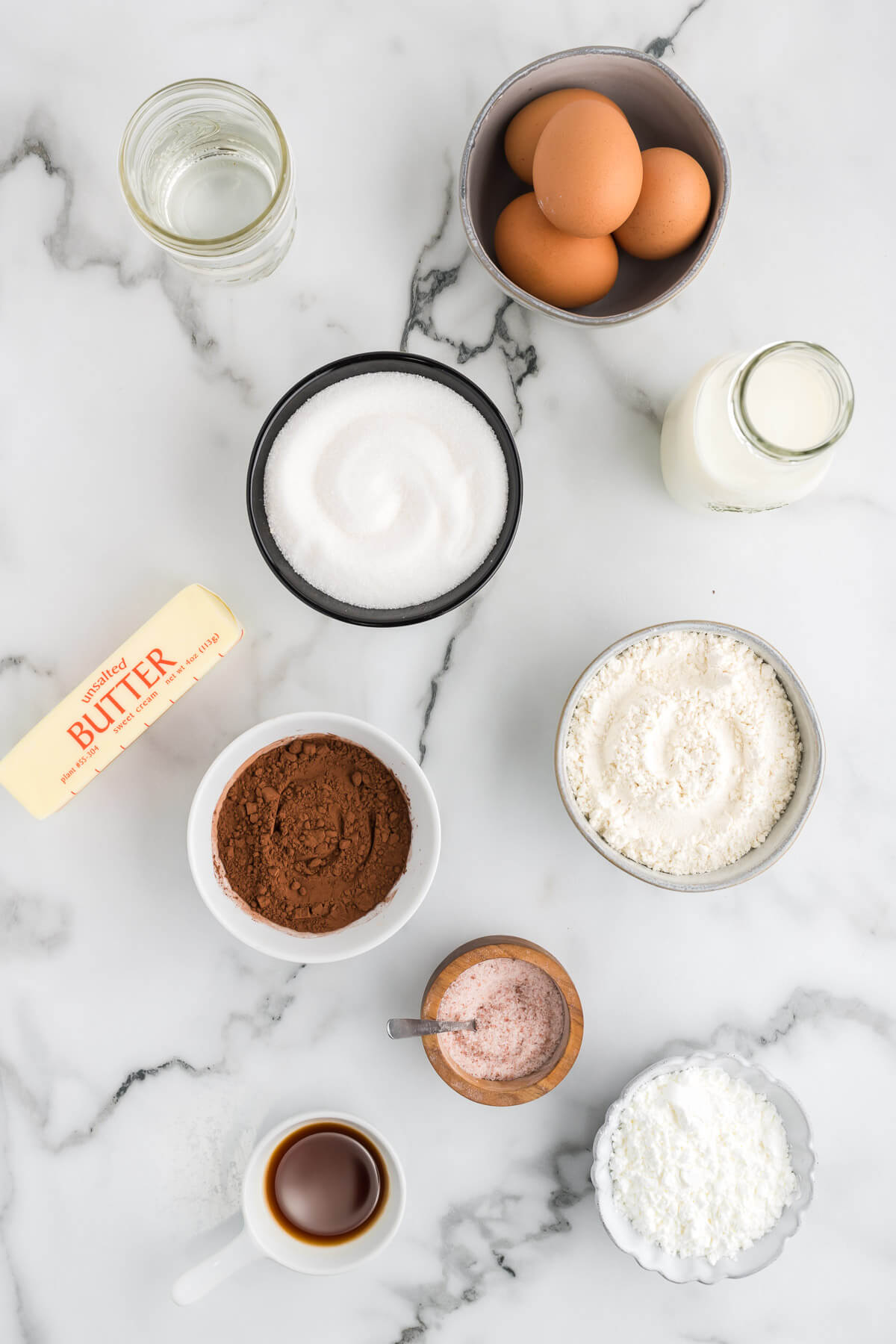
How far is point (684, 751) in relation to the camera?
111cm

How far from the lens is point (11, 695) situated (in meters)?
1.22

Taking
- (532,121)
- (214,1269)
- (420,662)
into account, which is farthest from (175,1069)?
(532,121)

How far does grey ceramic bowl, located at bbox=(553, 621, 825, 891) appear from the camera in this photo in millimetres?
1108

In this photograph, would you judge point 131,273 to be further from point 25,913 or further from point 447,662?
point 25,913

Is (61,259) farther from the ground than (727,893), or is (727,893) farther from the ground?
(61,259)

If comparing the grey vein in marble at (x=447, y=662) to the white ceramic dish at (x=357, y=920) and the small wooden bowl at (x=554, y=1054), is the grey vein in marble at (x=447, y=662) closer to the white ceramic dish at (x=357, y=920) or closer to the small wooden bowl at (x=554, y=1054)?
the white ceramic dish at (x=357, y=920)

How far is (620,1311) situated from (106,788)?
1047 millimetres

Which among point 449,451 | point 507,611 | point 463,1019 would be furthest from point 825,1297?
point 449,451

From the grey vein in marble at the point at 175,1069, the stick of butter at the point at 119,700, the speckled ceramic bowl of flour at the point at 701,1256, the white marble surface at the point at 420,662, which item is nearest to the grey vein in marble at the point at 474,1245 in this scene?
the white marble surface at the point at 420,662

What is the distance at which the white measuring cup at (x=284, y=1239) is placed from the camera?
1156 mm

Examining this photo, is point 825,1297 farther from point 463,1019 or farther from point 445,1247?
point 463,1019

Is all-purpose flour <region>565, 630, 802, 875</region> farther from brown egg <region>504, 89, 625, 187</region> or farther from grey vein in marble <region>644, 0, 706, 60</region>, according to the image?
grey vein in marble <region>644, 0, 706, 60</region>

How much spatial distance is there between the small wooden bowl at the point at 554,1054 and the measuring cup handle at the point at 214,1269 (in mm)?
343

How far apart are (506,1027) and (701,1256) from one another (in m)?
0.39
